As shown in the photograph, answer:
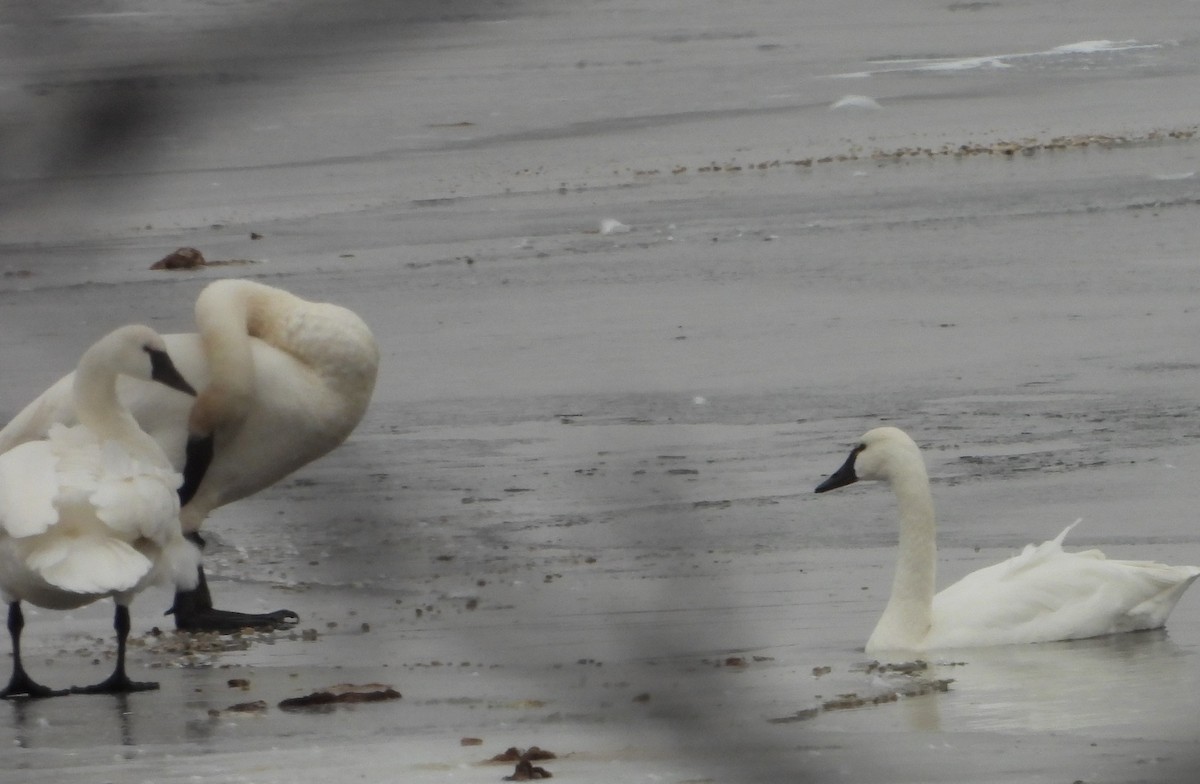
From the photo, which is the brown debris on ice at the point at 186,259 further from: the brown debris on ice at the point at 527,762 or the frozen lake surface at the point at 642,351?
the brown debris on ice at the point at 527,762

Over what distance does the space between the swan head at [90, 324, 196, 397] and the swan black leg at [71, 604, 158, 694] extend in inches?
48.3

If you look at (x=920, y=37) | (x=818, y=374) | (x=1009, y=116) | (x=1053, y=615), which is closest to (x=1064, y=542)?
(x=1053, y=615)

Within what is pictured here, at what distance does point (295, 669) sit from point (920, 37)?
14.9 feet

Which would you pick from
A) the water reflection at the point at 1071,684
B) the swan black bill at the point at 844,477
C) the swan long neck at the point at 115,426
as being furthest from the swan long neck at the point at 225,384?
the swan black bill at the point at 844,477

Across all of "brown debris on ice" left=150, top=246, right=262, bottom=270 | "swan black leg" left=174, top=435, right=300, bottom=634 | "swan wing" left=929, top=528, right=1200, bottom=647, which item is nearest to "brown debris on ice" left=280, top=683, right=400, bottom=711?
"swan black leg" left=174, top=435, right=300, bottom=634

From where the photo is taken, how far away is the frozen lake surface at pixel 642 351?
1.22 metres

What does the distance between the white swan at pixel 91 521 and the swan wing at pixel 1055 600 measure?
6.60 feet

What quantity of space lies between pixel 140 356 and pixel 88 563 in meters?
2.01

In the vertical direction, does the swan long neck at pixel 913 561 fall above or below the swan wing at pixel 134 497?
below

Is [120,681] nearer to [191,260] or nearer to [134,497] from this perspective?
[134,497]

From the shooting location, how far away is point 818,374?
10477 millimetres

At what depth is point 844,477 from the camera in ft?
23.9

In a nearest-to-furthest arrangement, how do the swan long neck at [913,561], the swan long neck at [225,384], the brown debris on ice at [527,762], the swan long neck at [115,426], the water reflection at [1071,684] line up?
the swan long neck at [225,384] → the brown debris on ice at [527,762] → the water reflection at [1071,684] → the swan long neck at [115,426] → the swan long neck at [913,561]

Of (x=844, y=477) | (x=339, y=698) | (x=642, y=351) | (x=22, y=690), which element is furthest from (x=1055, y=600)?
(x=642, y=351)
